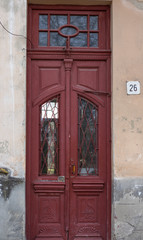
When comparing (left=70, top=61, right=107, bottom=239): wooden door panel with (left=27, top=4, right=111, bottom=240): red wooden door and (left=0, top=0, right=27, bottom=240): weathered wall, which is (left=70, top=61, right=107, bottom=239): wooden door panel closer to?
(left=27, top=4, right=111, bottom=240): red wooden door

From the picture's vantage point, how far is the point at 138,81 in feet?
16.7

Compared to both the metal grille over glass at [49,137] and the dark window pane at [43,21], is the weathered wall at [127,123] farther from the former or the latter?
the dark window pane at [43,21]

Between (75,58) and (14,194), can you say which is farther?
(75,58)

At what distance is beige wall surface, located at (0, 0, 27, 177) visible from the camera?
498 cm

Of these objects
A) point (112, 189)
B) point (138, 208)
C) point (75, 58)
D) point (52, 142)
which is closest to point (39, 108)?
point (52, 142)

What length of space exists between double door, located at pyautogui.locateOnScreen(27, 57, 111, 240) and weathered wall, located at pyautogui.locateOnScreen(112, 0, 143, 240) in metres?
Answer: 0.23

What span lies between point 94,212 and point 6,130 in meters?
1.98

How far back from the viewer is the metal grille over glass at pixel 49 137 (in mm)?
5246

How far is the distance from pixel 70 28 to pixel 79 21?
20 centimetres

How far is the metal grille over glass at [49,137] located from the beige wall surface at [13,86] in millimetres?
390

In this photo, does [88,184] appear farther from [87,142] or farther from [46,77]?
[46,77]

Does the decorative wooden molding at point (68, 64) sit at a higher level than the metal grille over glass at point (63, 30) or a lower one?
lower

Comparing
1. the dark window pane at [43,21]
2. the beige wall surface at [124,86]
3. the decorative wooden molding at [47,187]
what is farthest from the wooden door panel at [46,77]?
the decorative wooden molding at [47,187]

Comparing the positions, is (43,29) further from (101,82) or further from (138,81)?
(138,81)
